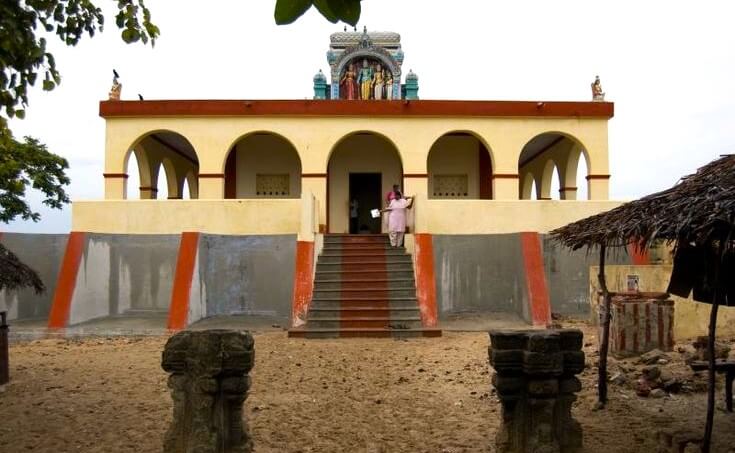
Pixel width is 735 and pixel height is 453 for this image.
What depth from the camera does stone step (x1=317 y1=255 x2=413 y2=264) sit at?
41.8 feet

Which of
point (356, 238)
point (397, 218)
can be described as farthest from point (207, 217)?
point (397, 218)

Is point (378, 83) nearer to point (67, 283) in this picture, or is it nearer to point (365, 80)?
point (365, 80)

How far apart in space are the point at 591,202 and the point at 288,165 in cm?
808

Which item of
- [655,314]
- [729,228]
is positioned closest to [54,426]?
[729,228]

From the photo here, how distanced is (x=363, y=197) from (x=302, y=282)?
6302mm


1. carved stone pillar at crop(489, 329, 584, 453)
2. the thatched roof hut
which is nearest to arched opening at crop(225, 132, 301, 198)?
the thatched roof hut

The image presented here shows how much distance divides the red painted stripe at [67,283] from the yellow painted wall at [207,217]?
1.24 meters

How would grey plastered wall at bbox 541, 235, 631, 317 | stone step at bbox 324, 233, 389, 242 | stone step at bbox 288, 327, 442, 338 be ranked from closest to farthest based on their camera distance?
stone step at bbox 288, 327, 442, 338 → grey plastered wall at bbox 541, 235, 631, 317 → stone step at bbox 324, 233, 389, 242

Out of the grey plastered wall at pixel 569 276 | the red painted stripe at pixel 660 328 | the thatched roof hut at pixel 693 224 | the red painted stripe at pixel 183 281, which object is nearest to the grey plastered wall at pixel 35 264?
the red painted stripe at pixel 183 281

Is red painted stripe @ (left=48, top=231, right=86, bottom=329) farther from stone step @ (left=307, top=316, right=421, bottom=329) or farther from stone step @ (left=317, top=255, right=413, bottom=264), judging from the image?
stone step @ (left=317, top=255, right=413, bottom=264)

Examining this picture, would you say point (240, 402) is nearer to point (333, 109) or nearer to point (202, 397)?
point (202, 397)

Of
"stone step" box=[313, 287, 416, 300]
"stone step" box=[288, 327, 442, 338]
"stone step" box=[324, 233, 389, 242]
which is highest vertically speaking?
"stone step" box=[324, 233, 389, 242]

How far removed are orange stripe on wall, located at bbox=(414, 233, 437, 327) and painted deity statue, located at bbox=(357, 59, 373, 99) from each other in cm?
778

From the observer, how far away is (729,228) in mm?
4520
